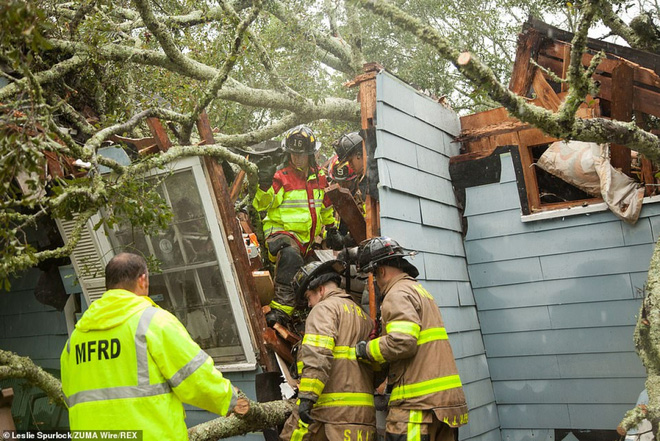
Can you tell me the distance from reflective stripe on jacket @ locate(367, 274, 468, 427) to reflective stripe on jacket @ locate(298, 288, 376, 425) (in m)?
0.23

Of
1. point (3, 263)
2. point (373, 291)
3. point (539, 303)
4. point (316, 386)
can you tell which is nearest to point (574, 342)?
point (539, 303)

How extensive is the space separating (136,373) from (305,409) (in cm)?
147

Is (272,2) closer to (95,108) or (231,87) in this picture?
(231,87)

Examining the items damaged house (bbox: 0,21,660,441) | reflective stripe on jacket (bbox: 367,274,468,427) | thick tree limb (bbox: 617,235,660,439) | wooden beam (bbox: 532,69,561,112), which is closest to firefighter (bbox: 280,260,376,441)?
reflective stripe on jacket (bbox: 367,274,468,427)

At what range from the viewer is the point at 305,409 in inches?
161

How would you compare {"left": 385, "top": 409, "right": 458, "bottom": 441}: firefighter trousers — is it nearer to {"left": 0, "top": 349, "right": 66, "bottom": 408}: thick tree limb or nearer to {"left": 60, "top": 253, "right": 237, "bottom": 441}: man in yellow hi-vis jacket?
{"left": 60, "top": 253, "right": 237, "bottom": 441}: man in yellow hi-vis jacket

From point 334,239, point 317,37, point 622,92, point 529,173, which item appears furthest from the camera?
point 317,37

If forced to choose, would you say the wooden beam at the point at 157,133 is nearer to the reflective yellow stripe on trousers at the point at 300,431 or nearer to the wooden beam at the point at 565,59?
the reflective yellow stripe on trousers at the point at 300,431

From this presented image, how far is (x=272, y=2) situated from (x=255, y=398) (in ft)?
18.4

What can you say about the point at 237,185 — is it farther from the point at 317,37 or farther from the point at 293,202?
the point at 317,37

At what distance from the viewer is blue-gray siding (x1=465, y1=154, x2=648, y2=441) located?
5.30 m

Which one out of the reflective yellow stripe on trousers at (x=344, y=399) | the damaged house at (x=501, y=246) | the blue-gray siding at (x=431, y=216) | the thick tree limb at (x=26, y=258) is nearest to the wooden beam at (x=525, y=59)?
the damaged house at (x=501, y=246)

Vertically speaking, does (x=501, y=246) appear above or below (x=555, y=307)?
above

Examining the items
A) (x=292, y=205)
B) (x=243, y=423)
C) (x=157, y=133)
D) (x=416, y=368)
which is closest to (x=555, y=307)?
(x=416, y=368)
